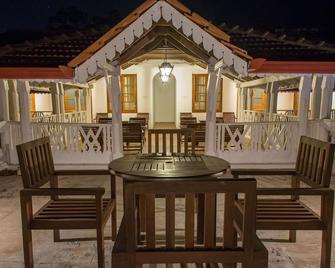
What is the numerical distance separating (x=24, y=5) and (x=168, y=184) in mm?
49130

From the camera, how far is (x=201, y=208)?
10.3ft

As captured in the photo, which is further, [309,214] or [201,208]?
[201,208]

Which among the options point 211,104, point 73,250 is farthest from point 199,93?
point 73,250

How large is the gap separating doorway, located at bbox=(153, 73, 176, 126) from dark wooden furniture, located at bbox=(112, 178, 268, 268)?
43.3ft

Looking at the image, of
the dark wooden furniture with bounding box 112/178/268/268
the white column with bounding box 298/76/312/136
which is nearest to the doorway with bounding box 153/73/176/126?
the white column with bounding box 298/76/312/136

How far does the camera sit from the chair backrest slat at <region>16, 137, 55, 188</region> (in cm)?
261

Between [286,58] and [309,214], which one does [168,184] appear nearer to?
[309,214]

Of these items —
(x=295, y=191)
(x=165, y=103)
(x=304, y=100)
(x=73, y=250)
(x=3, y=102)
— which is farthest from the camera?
(x=165, y=103)

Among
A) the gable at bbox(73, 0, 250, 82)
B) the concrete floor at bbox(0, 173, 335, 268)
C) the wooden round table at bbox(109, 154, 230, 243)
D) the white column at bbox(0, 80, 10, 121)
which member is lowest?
the concrete floor at bbox(0, 173, 335, 268)

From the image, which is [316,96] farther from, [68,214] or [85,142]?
[68,214]

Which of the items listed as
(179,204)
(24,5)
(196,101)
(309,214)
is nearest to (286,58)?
(179,204)

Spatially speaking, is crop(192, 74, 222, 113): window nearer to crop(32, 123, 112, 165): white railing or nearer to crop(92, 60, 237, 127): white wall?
crop(92, 60, 237, 127): white wall

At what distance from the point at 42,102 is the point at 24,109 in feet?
38.3

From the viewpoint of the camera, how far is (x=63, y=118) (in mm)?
9734
